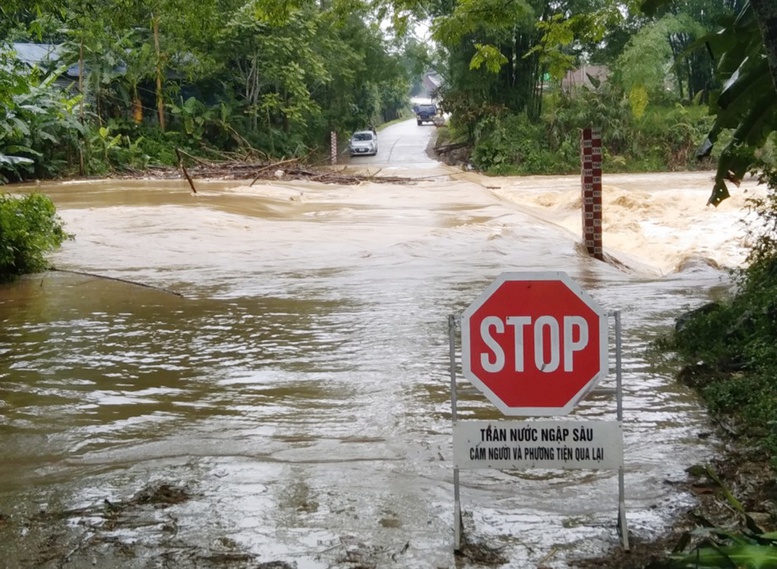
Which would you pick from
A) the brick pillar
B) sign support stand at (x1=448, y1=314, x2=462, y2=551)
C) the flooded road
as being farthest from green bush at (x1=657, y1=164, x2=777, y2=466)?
the brick pillar

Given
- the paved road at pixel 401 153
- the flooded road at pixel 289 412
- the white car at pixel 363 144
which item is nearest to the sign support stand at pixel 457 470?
the flooded road at pixel 289 412

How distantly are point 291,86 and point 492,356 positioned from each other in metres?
35.8

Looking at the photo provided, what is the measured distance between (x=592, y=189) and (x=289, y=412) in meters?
9.21

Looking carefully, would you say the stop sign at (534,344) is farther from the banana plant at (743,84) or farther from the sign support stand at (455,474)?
the banana plant at (743,84)

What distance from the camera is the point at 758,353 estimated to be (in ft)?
21.3

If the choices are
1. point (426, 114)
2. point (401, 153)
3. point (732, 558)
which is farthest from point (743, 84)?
point (426, 114)

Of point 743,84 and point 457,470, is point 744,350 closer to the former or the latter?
point 743,84

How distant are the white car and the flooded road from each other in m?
32.1

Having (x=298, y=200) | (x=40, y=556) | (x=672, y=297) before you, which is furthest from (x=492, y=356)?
(x=298, y=200)

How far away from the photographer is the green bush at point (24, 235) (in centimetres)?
1214

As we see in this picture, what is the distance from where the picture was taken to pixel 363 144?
47875 mm

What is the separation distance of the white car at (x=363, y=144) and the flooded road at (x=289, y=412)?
32107mm

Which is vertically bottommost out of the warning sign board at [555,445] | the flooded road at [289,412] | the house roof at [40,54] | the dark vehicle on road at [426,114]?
the flooded road at [289,412]

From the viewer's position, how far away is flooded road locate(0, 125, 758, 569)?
167 inches
